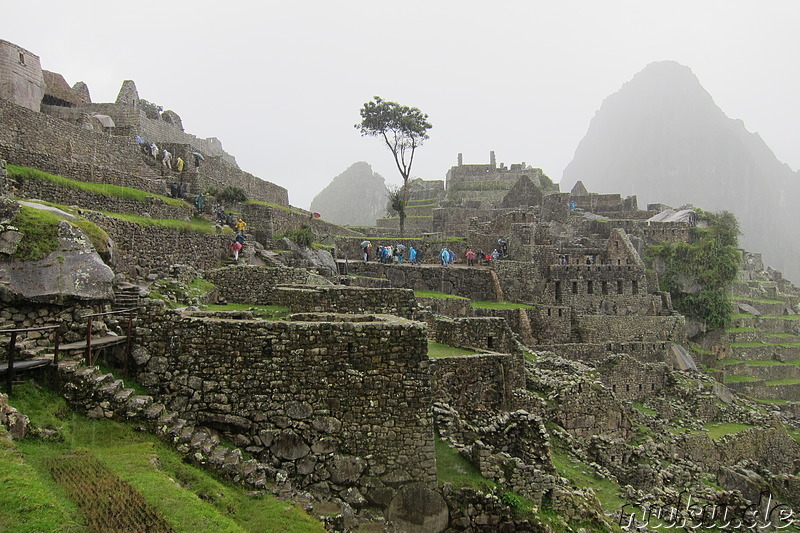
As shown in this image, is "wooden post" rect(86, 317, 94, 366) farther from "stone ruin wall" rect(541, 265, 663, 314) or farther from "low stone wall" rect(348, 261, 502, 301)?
"stone ruin wall" rect(541, 265, 663, 314)

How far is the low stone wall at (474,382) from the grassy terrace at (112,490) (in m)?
6.17

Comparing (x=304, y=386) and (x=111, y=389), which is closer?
(x=111, y=389)

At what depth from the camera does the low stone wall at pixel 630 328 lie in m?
30.9

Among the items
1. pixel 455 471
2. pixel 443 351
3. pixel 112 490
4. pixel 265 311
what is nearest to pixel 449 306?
pixel 443 351

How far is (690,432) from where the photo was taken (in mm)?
25094

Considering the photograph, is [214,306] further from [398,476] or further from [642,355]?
[642,355]

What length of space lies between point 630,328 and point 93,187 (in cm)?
2755

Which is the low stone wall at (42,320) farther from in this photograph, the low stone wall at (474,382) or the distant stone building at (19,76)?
the distant stone building at (19,76)

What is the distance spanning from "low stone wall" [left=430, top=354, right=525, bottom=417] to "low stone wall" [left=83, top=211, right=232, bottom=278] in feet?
27.3

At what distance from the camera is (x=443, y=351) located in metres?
15.3

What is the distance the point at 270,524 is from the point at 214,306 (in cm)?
876

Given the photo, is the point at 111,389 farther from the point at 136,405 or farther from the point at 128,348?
the point at 128,348

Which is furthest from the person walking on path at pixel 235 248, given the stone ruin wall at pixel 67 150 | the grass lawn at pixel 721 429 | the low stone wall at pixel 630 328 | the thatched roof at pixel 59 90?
the grass lawn at pixel 721 429

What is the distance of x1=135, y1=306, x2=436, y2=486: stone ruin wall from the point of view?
30.6 feet
